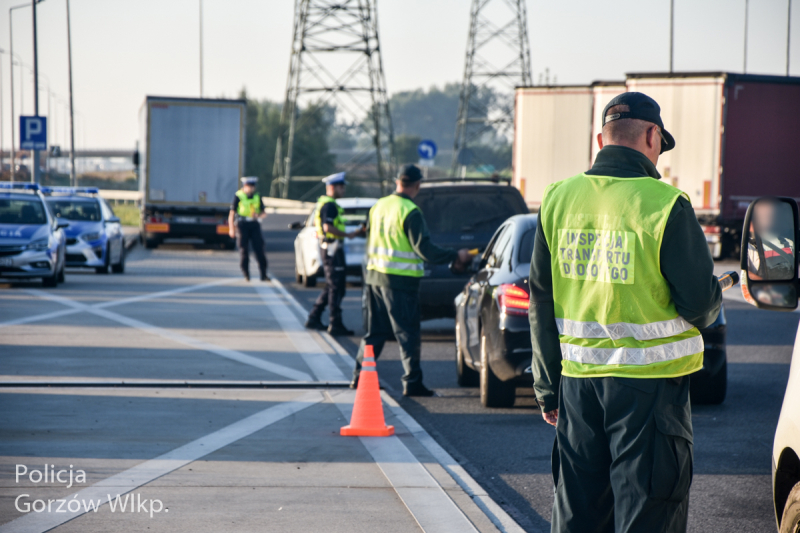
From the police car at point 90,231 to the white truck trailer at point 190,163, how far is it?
21.7 feet

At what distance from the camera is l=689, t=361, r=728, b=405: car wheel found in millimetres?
8406

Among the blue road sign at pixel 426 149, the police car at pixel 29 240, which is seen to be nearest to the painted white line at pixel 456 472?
the police car at pixel 29 240

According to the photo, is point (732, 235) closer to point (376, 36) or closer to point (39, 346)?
point (39, 346)

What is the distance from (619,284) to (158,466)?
343cm

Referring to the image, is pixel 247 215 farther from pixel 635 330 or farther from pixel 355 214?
pixel 635 330

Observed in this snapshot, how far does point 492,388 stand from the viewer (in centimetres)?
825

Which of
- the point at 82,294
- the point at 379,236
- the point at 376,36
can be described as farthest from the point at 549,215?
the point at 376,36

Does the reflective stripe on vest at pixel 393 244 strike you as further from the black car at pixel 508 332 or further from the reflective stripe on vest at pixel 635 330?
the reflective stripe on vest at pixel 635 330

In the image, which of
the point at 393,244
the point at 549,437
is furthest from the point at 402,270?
the point at 549,437

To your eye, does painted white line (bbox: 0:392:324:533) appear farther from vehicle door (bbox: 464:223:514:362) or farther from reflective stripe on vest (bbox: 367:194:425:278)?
vehicle door (bbox: 464:223:514:362)

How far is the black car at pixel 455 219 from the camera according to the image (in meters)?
11.8

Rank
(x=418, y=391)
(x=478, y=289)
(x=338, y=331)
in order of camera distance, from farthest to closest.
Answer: (x=338, y=331) → (x=478, y=289) → (x=418, y=391)

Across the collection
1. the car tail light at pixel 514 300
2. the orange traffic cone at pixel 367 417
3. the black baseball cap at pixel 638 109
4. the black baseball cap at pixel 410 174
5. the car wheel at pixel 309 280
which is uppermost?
the black baseball cap at pixel 638 109

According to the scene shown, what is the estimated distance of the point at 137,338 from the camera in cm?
1140
